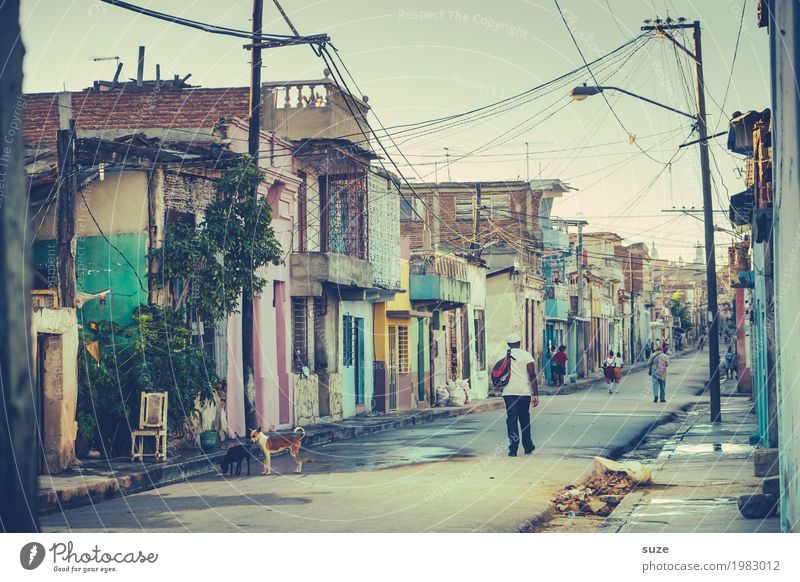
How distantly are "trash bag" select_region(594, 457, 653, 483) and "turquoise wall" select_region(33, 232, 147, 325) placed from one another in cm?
751

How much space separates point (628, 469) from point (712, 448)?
5.15 metres

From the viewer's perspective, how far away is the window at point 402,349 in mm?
32656

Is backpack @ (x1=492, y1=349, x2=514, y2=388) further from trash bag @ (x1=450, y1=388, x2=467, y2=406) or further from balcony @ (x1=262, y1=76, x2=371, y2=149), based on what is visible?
trash bag @ (x1=450, y1=388, x2=467, y2=406)

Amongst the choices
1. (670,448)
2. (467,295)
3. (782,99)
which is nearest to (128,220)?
(670,448)

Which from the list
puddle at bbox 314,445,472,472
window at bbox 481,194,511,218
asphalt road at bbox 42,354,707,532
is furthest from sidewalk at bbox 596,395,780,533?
window at bbox 481,194,511,218

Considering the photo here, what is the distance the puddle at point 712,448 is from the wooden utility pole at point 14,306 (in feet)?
45.4

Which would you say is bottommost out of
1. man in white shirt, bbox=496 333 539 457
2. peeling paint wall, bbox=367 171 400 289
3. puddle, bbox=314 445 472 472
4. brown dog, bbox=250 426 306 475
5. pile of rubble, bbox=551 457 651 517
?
puddle, bbox=314 445 472 472

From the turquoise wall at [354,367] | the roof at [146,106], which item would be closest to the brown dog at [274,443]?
the turquoise wall at [354,367]

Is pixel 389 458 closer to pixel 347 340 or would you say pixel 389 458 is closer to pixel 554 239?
pixel 347 340

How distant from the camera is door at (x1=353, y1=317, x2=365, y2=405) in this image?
28562 mm

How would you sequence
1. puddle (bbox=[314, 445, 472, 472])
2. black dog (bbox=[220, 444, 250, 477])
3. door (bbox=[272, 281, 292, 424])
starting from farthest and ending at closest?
→ door (bbox=[272, 281, 292, 424]), puddle (bbox=[314, 445, 472, 472]), black dog (bbox=[220, 444, 250, 477])

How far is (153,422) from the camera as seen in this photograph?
15398 millimetres

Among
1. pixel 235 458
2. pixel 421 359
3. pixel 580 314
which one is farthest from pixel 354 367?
pixel 580 314
